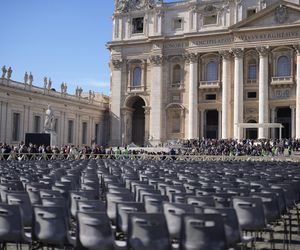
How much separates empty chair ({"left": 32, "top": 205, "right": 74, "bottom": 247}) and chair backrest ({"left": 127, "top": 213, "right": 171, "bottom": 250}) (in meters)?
1.32

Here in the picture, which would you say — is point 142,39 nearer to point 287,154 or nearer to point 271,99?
point 271,99

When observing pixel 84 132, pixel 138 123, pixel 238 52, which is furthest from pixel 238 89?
pixel 84 132

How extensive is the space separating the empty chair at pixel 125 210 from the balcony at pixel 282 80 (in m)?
50.0

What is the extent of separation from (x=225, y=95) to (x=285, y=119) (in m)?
8.23

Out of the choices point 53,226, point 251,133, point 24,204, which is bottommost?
point 53,226

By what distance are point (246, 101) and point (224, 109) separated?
308 centimetres

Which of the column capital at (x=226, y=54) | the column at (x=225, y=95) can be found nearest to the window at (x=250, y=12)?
the column capital at (x=226, y=54)

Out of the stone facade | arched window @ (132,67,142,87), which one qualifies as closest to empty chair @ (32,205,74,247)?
the stone facade

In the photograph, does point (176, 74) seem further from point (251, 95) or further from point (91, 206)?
point (91, 206)

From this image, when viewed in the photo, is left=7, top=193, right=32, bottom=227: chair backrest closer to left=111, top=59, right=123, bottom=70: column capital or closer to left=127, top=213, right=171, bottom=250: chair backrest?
left=127, top=213, right=171, bottom=250: chair backrest

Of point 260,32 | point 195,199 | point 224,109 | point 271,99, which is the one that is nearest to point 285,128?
point 271,99

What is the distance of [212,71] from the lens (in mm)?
59469

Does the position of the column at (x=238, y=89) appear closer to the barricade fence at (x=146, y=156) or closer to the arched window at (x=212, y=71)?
the arched window at (x=212, y=71)

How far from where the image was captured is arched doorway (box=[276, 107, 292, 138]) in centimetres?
5550
